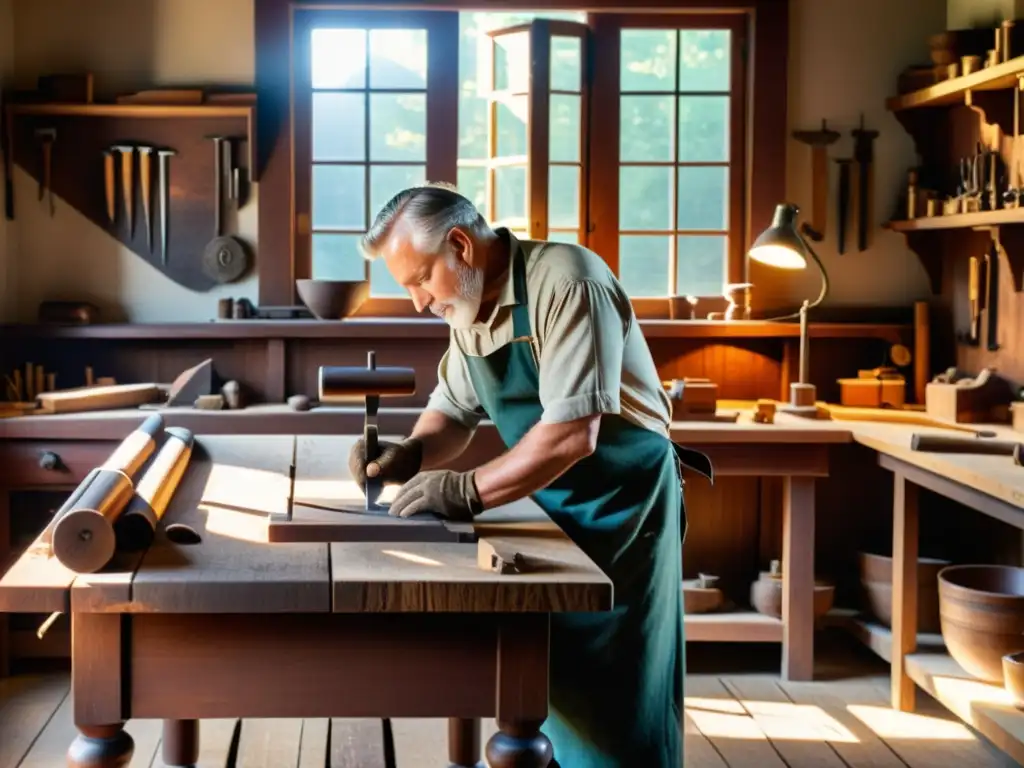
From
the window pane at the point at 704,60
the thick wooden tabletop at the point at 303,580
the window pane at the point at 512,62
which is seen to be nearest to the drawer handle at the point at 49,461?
the window pane at the point at 512,62

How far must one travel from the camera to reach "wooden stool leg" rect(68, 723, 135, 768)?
6.47ft

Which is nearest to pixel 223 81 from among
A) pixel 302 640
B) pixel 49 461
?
pixel 49 461

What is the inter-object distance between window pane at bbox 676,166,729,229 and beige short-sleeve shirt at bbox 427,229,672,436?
8.95ft

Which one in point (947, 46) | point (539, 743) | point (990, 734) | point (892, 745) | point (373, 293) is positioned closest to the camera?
point (539, 743)

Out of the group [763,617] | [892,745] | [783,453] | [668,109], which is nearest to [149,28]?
[668,109]

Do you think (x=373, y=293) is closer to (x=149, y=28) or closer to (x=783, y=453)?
(x=149, y=28)

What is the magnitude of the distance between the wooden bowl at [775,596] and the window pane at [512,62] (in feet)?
7.31

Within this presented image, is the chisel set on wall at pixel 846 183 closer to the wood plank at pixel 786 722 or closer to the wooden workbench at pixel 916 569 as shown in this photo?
the wooden workbench at pixel 916 569

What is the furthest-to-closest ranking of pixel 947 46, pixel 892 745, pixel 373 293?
pixel 373 293 → pixel 947 46 → pixel 892 745

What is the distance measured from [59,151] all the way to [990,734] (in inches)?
160

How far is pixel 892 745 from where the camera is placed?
4.20m

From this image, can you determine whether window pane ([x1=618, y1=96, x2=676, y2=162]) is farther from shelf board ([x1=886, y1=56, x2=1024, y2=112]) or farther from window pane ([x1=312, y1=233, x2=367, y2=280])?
window pane ([x1=312, y1=233, x2=367, y2=280])

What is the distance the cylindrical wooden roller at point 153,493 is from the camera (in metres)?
2.17

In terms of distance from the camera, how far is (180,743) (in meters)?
3.48
